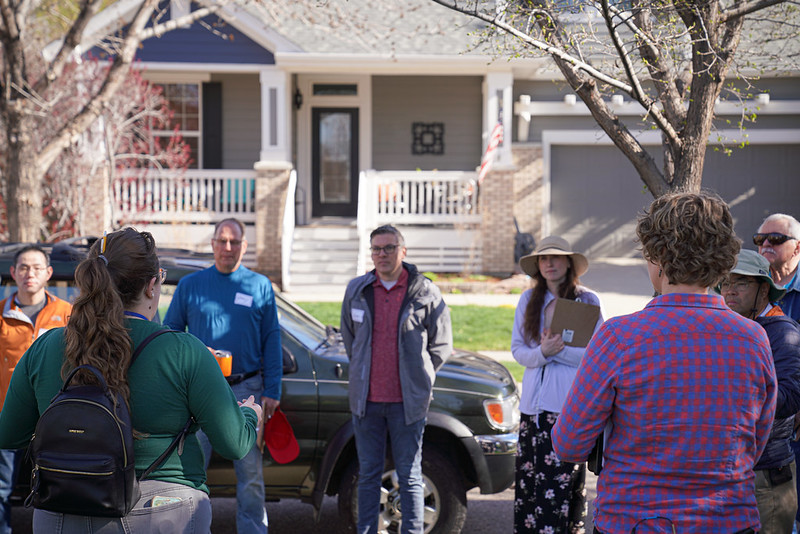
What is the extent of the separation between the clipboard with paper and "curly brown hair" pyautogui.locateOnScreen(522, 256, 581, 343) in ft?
0.67

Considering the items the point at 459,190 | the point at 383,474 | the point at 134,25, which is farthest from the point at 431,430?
the point at 459,190

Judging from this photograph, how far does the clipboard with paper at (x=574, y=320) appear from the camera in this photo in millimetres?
4453

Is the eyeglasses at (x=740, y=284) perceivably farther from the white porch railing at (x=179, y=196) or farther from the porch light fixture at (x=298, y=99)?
the porch light fixture at (x=298, y=99)

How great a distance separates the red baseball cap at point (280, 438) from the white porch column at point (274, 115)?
1106 cm

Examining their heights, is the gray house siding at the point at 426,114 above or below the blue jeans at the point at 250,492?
above

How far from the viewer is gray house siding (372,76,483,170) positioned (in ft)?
56.1

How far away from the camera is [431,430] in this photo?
5090 millimetres

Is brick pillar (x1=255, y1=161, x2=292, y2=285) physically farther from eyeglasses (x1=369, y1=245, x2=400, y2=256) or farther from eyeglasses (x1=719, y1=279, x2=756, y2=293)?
eyeglasses (x1=719, y1=279, x2=756, y2=293)

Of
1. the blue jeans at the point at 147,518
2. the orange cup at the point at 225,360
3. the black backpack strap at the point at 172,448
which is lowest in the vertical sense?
the blue jeans at the point at 147,518

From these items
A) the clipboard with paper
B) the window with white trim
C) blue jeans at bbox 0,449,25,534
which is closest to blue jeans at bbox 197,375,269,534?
blue jeans at bbox 0,449,25,534

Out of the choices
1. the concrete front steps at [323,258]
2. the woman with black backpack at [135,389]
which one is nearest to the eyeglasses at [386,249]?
the woman with black backpack at [135,389]

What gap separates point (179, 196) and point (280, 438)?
1131 centimetres

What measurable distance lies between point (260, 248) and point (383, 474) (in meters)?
10.6

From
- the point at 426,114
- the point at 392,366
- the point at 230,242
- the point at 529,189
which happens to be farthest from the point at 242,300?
the point at 426,114
